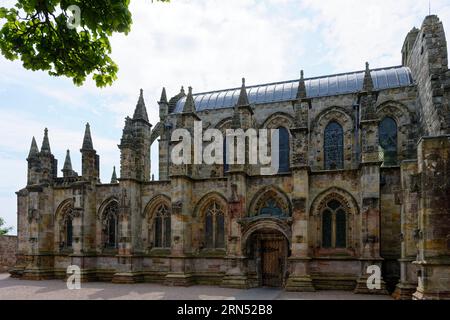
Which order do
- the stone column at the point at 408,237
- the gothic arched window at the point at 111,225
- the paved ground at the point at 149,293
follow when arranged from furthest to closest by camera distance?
the gothic arched window at the point at 111,225
the paved ground at the point at 149,293
the stone column at the point at 408,237

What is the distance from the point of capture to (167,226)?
22.3 metres

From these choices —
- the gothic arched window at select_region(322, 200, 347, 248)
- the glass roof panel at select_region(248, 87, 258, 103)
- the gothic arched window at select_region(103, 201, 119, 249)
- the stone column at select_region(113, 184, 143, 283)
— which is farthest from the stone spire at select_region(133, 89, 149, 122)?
the gothic arched window at select_region(322, 200, 347, 248)

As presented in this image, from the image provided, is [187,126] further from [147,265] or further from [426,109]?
[426,109]

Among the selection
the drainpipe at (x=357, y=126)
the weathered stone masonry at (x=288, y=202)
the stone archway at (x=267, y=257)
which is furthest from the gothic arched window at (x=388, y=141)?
the stone archway at (x=267, y=257)

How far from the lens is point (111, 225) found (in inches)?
922

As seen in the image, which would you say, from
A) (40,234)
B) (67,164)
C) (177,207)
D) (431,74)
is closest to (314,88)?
(431,74)

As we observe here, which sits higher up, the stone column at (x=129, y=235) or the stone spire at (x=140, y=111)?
the stone spire at (x=140, y=111)

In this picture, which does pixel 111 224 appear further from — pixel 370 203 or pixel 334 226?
pixel 370 203

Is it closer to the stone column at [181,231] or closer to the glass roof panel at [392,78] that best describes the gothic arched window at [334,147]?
the glass roof panel at [392,78]

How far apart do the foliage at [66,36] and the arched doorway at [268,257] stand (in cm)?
1496

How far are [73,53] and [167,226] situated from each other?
55.6ft

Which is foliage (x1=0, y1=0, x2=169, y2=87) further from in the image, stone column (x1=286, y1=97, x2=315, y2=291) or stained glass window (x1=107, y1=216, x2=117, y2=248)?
stained glass window (x1=107, y1=216, x2=117, y2=248)

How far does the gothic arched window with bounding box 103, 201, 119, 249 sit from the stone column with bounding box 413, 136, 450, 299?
1639 cm

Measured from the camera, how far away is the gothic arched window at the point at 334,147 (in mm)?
24719
